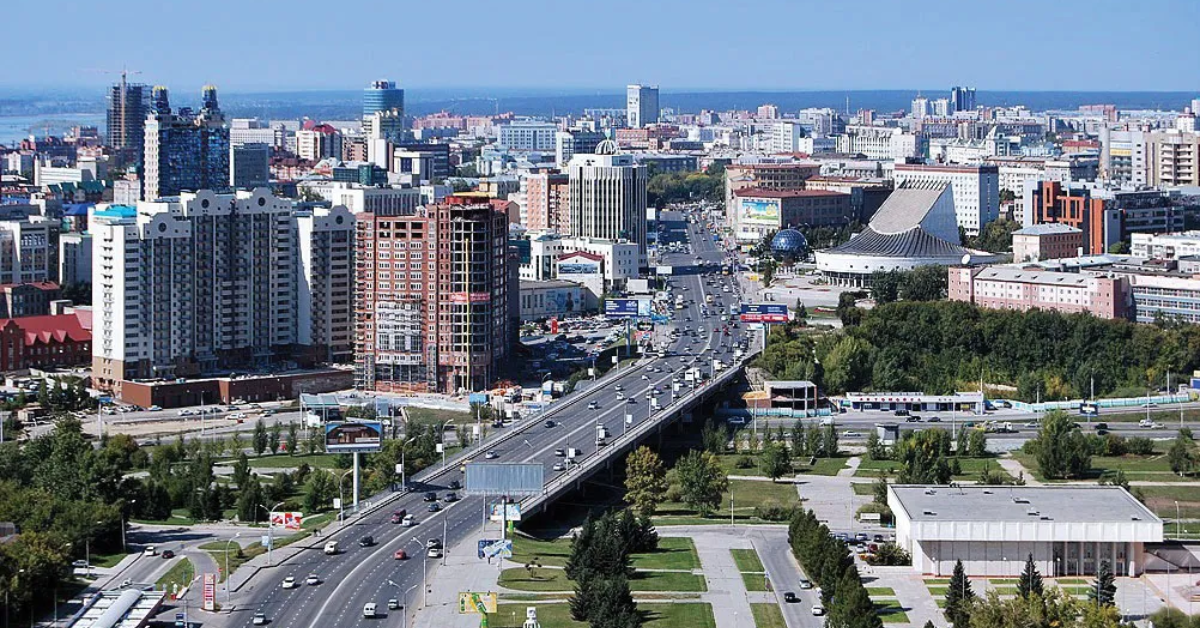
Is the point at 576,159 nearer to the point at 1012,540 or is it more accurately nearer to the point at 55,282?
the point at 55,282

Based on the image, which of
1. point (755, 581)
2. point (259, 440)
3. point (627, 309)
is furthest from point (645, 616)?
point (627, 309)

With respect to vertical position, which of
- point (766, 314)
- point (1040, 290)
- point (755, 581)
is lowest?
point (755, 581)

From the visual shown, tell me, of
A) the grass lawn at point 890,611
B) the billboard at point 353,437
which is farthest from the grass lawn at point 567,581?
the billboard at point 353,437

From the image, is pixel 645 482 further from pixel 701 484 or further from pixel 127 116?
pixel 127 116

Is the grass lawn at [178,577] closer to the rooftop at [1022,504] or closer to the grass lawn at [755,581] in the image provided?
the grass lawn at [755,581]

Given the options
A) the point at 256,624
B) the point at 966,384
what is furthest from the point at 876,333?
the point at 256,624

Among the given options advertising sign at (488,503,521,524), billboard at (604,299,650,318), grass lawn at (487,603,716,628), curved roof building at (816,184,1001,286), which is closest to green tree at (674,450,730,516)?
advertising sign at (488,503,521,524)

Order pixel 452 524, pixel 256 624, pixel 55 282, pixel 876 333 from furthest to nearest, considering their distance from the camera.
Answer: pixel 55 282 → pixel 876 333 → pixel 452 524 → pixel 256 624

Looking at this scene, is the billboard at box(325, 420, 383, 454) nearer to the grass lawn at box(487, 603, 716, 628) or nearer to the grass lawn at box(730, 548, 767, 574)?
the grass lawn at box(730, 548, 767, 574)
